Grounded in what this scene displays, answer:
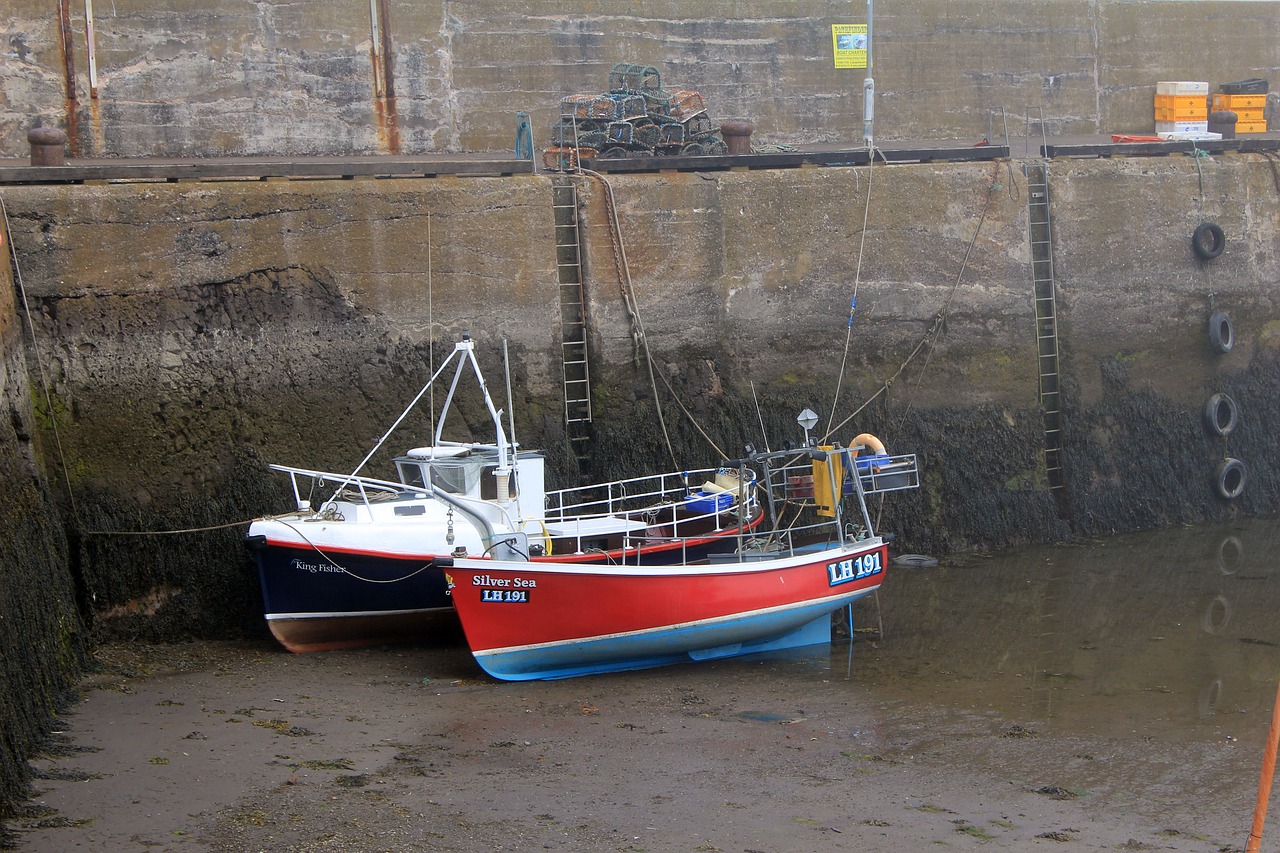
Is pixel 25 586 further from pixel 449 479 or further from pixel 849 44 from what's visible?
pixel 849 44

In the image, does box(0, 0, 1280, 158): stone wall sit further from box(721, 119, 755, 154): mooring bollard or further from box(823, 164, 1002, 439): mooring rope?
box(823, 164, 1002, 439): mooring rope

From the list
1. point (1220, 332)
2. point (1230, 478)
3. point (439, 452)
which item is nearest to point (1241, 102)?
point (1220, 332)

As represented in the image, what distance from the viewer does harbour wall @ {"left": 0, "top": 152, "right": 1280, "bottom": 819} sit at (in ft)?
40.3

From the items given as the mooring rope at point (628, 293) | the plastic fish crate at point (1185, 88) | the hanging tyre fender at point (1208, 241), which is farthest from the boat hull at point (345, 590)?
the plastic fish crate at point (1185, 88)

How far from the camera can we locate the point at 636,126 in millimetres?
17297

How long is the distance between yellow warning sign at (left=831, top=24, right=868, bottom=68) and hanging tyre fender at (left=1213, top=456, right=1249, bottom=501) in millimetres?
7649

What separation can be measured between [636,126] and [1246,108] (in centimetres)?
1020

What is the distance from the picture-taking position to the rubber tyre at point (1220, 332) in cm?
1688

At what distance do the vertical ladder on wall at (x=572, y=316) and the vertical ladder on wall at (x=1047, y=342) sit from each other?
5557 mm

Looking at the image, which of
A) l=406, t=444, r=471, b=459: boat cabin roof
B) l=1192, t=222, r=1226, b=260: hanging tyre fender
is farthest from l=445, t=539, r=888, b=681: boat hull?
l=1192, t=222, r=1226, b=260: hanging tyre fender

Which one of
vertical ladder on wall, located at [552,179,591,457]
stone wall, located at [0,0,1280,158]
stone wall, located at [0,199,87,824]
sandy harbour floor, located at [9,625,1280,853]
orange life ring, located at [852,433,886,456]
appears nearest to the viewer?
sandy harbour floor, located at [9,625,1280,853]

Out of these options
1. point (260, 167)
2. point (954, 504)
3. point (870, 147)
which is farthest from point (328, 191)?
point (954, 504)

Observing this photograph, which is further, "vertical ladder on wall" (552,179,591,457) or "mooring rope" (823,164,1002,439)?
"mooring rope" (823,164,1002,439)

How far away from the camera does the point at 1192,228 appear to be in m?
17.2
